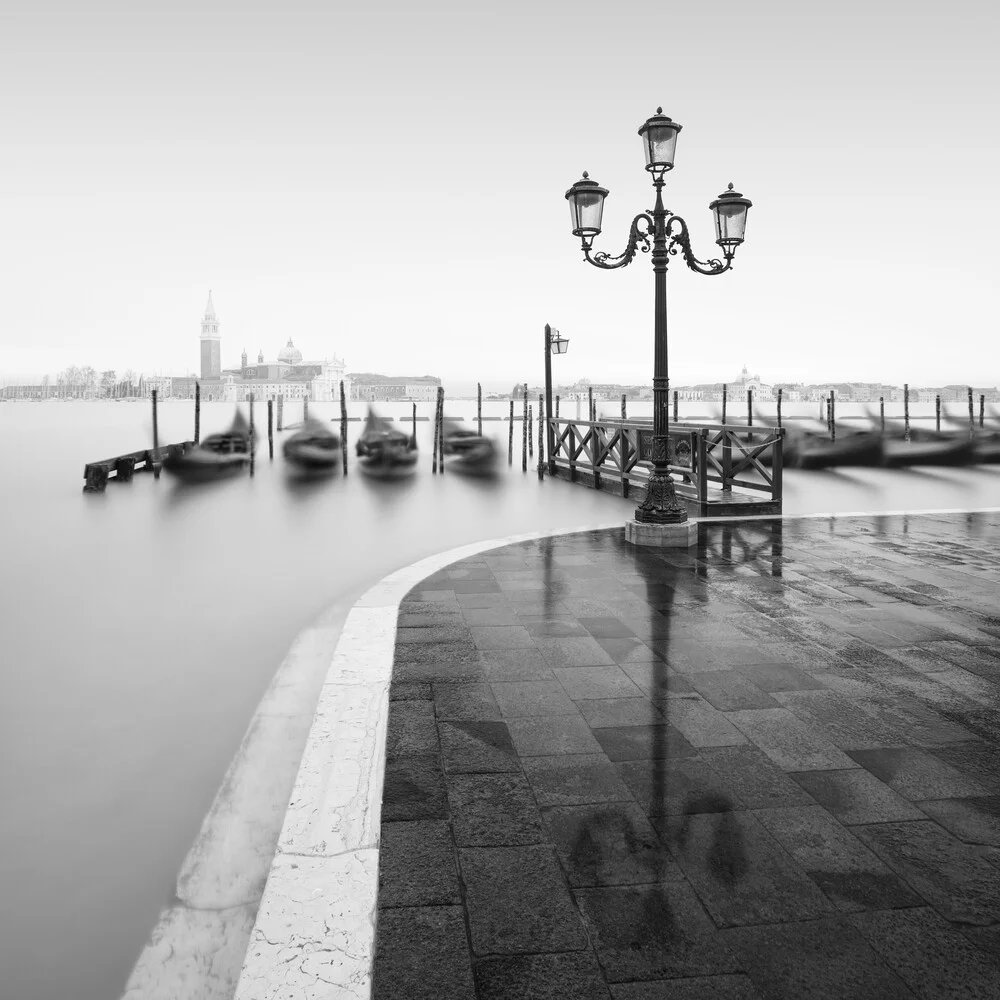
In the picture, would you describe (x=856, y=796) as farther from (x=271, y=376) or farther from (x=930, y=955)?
(x=271, y=376)

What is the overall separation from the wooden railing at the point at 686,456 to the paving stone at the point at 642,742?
20.3ft

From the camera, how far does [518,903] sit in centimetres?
194

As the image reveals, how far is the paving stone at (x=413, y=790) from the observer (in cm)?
238

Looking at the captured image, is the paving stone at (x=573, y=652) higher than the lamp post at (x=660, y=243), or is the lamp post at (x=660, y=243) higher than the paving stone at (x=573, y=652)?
the lamp post at (x=660, y=243)

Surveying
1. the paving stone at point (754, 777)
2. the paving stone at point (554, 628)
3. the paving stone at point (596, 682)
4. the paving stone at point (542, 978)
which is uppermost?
the paving stone at point (554, 628)

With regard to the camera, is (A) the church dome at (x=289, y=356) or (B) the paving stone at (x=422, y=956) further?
(A) the church dome at (x=289, y=356)

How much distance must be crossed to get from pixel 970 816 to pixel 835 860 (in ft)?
1.67

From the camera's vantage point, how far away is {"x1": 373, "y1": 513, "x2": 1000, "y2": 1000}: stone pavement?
1.75 m

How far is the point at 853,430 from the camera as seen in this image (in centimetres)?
2764

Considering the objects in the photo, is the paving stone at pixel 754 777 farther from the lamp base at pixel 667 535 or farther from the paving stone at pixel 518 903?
the lamp base at pixel 667 535

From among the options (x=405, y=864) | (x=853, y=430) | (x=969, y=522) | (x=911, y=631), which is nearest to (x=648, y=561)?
(x=911, y=631)

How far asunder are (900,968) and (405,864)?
110 centimetres

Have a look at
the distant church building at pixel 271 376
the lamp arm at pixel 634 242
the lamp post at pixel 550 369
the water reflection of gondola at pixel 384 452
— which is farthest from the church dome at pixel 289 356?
the lamp arm at pixel 634 242

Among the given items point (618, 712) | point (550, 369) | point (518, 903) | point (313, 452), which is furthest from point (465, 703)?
point (313, 452)
